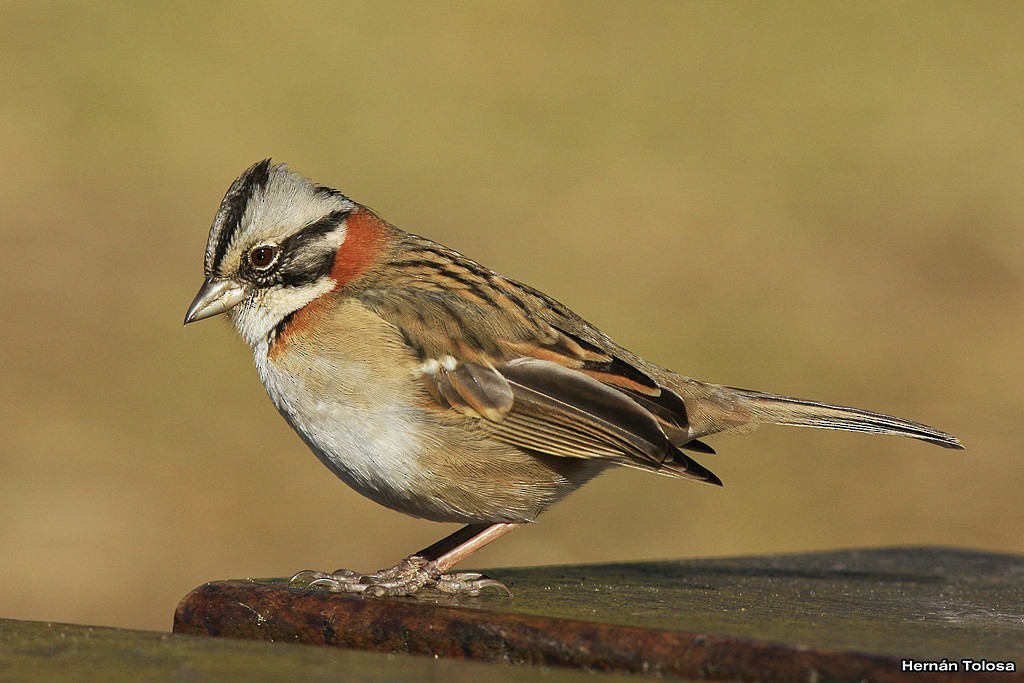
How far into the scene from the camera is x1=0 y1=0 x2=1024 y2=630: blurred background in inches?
451

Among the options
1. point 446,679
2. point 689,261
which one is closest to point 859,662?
point 446,679

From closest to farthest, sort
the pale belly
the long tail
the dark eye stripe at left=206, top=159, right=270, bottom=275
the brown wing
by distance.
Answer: the pale belly → the brown wing → the dark eye stripe at left=206, top=159, right=270, bottom=275 → the long tail

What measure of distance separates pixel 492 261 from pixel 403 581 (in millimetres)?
9556

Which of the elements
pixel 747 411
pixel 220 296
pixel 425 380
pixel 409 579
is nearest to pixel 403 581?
pixel 409 579

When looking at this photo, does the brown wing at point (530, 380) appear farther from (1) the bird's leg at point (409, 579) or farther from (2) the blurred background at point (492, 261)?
(2) the blurred background at point (492, 261)

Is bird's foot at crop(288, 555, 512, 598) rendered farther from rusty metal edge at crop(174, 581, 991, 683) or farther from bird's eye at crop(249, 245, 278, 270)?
bird's eye at crop(249, 245, 278, 270)

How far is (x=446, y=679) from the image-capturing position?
346 cm

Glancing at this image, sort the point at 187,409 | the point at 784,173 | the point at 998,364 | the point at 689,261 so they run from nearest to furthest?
1. the point at 187,409
2. the point at 998,364
3. the point at 689,261
4. the point at 784,173

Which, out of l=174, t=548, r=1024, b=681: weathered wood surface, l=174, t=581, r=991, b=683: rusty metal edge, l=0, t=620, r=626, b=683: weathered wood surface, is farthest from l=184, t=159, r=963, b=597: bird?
l=0, t=620, r=626, b=683: weathered wood surface

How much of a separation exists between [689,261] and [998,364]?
319 cm

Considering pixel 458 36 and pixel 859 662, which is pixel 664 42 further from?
pixel 859 662

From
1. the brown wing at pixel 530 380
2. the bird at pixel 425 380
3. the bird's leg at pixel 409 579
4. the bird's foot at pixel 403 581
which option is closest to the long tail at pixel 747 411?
the bird at pixel 425 380

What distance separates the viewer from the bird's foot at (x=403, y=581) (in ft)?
17.3

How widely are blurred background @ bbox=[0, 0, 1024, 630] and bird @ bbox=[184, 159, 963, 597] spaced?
14.1 feet
